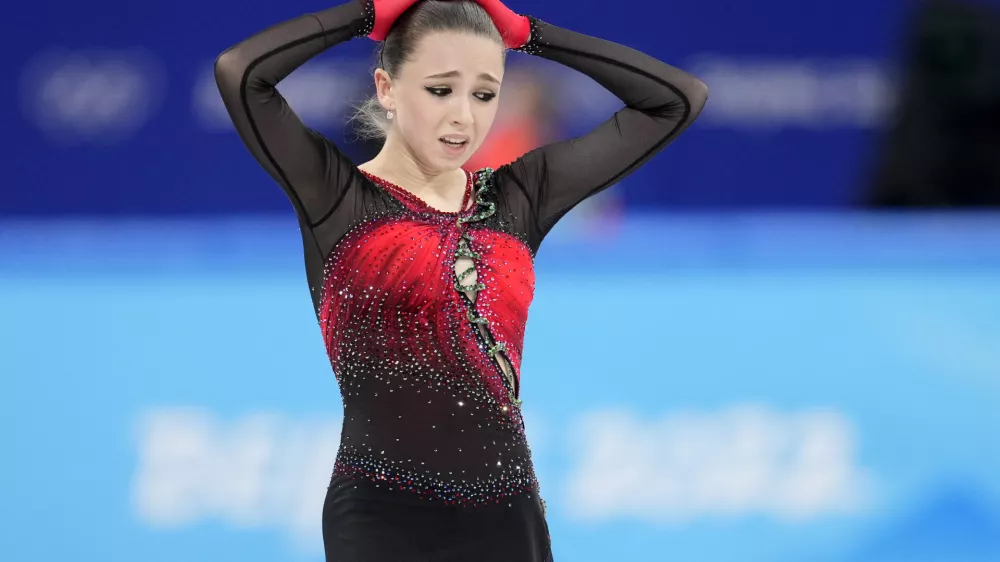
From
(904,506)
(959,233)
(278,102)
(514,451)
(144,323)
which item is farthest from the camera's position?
(959,233)

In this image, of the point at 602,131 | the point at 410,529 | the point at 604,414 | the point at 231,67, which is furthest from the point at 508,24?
the point at 604,414

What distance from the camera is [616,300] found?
3.90 metres

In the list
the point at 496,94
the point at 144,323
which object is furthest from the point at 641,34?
the point at 496,94

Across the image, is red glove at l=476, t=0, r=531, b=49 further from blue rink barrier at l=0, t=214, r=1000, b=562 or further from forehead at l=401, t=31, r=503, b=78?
blue rink barrier at l=0, t=214, r=1000, b=562

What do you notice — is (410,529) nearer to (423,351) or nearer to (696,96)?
(423,351)

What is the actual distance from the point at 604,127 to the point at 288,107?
0.49 metres

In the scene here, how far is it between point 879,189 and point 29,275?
13.1 feet

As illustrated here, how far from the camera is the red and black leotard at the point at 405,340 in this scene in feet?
5.06

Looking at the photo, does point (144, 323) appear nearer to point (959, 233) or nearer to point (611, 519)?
point (611, 519)

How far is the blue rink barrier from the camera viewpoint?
117 inches

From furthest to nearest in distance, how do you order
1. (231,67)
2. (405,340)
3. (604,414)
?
(604,414)
(405,340)
(231,67)

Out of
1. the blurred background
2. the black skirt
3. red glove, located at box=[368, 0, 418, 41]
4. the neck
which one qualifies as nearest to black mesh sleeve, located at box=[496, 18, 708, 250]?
the neck

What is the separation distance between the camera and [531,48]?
1674 millimetres

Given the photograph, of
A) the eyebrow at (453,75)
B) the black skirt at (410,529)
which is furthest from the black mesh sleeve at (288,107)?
the black skirt at (410,529)
